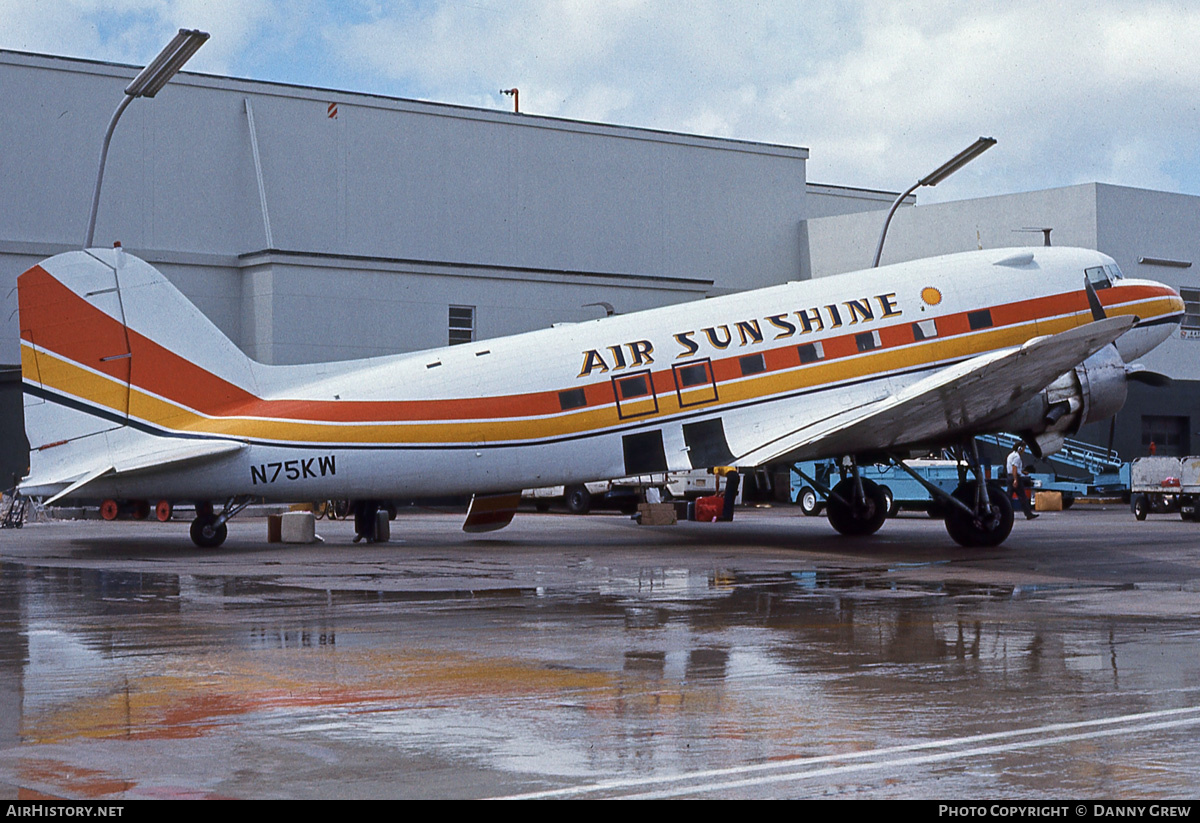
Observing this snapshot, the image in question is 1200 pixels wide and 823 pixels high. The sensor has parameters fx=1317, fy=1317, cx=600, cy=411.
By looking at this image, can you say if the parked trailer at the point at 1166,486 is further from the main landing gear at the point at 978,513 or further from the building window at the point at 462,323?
the building window at the point at 462,323

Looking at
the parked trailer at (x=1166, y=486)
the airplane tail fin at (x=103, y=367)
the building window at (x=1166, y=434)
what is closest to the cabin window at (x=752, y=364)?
the airplane tail fin at (x=103, y=367)

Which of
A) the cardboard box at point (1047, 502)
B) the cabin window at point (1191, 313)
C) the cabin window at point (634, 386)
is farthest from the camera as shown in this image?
the cabin window at point (1191, 313)

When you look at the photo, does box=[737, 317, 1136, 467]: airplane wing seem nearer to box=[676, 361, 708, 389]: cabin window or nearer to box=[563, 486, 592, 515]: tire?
box=[676, 361, 708, 389]: cabin window

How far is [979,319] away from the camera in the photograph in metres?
25.5

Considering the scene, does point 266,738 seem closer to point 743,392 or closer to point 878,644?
point 878,644

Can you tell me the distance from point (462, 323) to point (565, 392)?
2925 centimetres

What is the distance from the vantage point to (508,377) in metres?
24.7

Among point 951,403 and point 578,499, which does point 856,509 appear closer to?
point 951,403

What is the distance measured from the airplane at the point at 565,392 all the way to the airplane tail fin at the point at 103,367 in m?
0.03

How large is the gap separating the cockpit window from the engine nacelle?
1.37m

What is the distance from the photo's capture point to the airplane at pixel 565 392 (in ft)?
78.4

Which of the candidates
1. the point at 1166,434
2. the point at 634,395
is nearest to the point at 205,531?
the point at 634,395

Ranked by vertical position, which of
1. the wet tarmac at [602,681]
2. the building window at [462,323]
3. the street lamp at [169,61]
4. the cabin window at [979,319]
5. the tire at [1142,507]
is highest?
the street lamp at [169,61]

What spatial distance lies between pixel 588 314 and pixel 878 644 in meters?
45.1
